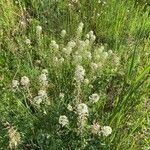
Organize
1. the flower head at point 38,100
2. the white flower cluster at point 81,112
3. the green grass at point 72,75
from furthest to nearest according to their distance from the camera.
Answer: the green grass at point 72,75 < the flower head at point 38,100 < the white flower cluster at point 81,112

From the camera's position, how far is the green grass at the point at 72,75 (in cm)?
289

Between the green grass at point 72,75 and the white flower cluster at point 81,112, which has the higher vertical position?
the white flower cluster at point 81,112

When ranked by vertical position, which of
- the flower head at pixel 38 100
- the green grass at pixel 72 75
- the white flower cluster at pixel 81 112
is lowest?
the green grass at pixel 72 75

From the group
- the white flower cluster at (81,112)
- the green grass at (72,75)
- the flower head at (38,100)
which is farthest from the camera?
the green grass at (72,75)

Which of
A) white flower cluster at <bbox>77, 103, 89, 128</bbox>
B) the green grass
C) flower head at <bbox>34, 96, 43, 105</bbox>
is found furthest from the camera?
the green grass

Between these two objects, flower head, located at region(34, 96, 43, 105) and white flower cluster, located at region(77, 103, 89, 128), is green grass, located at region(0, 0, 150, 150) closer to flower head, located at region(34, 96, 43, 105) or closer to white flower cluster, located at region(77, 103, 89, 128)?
flower head, located at region(34, 96, 43, 105)

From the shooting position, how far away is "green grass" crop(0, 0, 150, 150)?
114 inches

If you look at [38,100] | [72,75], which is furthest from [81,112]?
[72,75]

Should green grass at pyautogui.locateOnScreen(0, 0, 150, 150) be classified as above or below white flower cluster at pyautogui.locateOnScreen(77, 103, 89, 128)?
below

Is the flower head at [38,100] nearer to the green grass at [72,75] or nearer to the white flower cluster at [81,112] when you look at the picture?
the green grass at [72,75]

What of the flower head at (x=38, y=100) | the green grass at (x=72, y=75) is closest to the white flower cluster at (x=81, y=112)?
the green grass at (x=72, y=75)

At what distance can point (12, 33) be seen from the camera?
4066mm

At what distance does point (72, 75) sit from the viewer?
11.3ft

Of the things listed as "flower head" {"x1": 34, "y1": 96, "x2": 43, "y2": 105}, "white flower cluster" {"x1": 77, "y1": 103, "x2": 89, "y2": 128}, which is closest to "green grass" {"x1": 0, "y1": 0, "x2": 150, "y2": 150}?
"flower head" {"x1": 34, "y1": 96, "x2": 43, "y2": 105}
